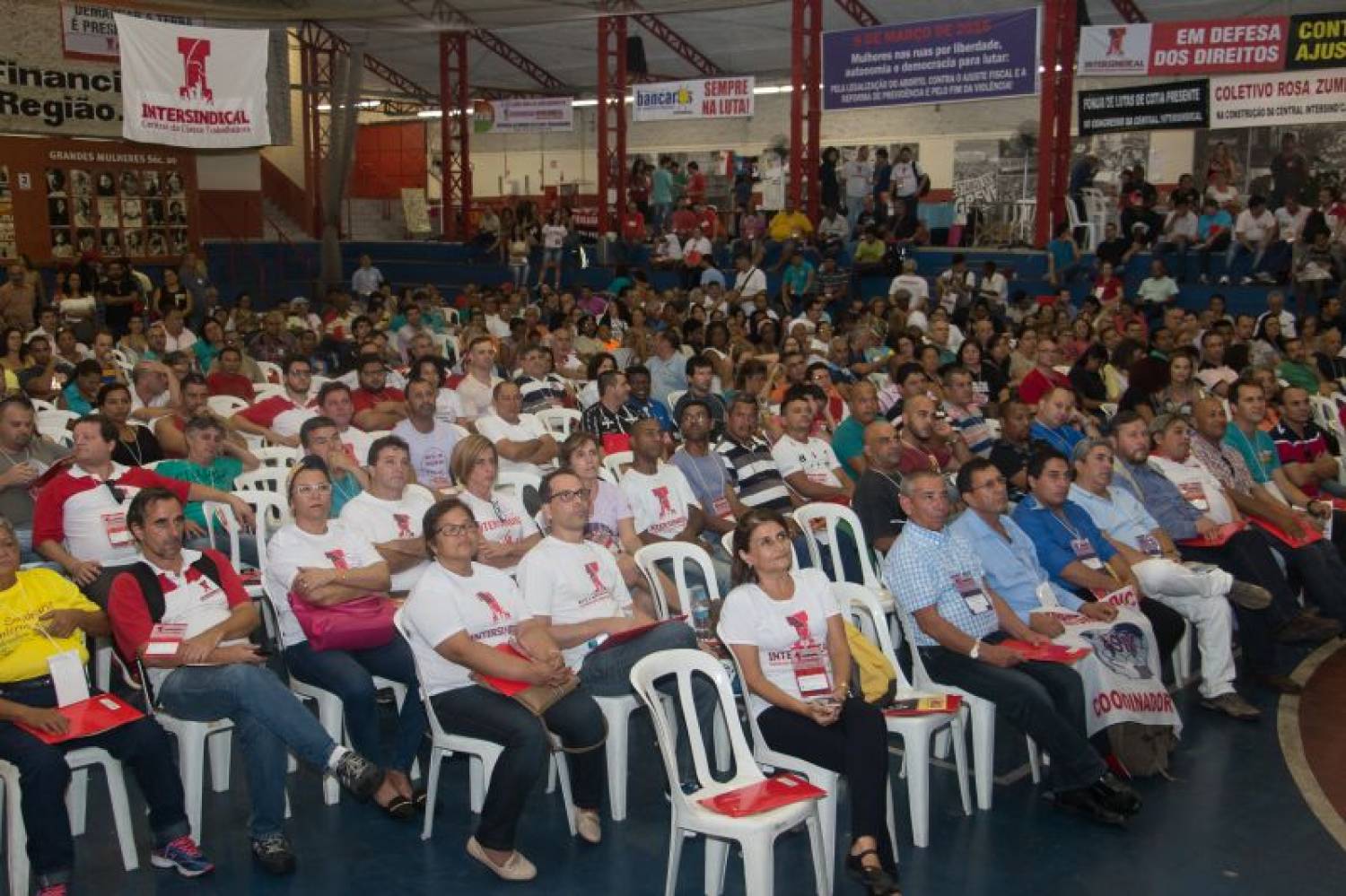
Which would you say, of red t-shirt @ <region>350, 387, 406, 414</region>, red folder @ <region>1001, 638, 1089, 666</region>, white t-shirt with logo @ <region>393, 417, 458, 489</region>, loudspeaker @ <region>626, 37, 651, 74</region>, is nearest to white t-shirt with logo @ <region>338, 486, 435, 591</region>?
white t-shirt with logo @ <region>393, 417, 458, 489</region>

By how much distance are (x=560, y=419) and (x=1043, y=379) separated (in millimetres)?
3050

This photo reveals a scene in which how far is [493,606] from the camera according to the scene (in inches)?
158

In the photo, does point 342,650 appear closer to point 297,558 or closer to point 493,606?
point 297,558

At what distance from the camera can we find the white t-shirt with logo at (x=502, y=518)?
4965 mm

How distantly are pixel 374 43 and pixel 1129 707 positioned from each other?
69.8ft

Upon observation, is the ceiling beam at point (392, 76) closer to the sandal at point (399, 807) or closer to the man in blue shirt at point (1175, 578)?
the man in blue shirt at point (1175, 578)

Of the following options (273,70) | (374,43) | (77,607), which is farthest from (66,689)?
(374,43)

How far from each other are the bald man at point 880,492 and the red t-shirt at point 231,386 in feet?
14.0

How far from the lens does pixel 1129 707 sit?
172 inches

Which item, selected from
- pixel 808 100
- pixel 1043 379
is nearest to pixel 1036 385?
pixel 1043 379

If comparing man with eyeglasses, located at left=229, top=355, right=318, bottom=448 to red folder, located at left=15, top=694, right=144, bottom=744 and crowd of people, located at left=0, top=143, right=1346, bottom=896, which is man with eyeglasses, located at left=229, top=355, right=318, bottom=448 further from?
red folder, located at left=15, top=694, right=144, bottom=744

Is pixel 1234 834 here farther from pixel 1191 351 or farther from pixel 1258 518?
pixel 1191 351

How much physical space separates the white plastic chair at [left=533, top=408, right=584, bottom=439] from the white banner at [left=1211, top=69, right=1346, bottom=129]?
29.6ft

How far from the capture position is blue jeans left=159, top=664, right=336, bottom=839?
377 centimetres
